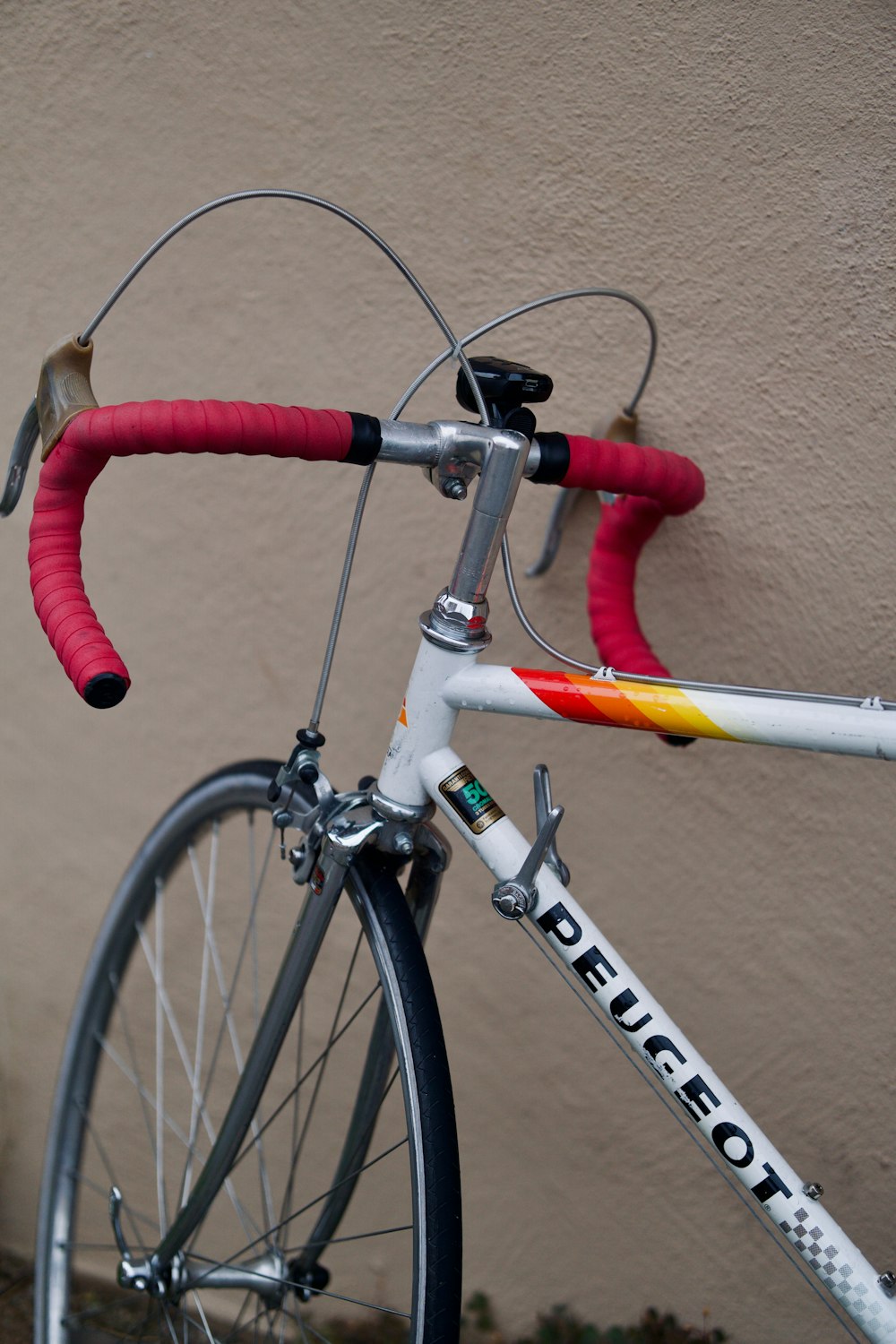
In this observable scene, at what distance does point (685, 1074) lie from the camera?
71cm

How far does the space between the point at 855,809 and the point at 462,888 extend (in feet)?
1.49

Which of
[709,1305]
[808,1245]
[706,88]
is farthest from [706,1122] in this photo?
[706,88]

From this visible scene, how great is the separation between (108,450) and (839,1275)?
2.40ft

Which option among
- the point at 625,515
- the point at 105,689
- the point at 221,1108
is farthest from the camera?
the point at 221,1108

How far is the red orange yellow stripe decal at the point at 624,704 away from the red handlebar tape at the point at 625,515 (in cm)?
12

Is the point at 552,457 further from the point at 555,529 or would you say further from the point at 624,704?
the point at 555,529

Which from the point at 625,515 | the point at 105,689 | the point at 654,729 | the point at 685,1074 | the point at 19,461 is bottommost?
the point at 685,1074

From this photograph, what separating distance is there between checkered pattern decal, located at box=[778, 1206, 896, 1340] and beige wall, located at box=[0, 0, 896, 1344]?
0.42 m

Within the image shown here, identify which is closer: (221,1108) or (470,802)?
(470,802)

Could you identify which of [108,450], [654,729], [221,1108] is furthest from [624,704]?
[221,1108]

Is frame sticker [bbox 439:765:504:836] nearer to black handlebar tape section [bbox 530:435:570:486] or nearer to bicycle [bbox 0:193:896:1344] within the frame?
bicycle [bbox 0:193:896:1344]

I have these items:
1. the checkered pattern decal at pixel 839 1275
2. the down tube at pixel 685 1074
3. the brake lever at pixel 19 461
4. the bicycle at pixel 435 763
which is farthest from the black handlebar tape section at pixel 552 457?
the checkered pattern decal at pixel 839 1275

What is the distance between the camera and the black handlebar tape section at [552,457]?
74 cm

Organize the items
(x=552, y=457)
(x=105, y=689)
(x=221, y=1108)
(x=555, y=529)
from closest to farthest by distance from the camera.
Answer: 1. (x=105, y=689)
2. (x=552, y=457)
3. (x=555, y=529)
4. (x=221, y=1108)
